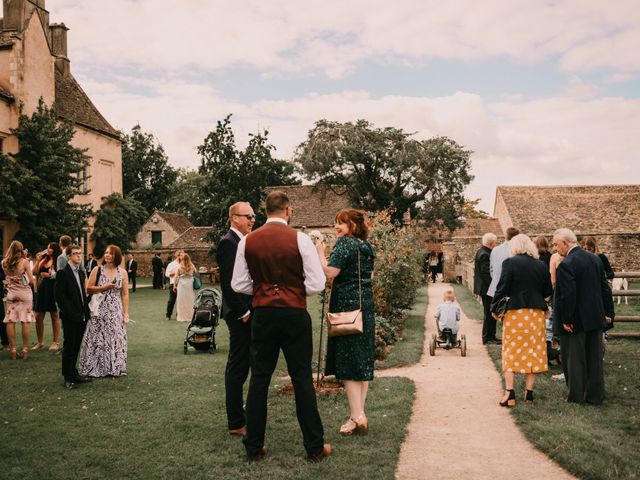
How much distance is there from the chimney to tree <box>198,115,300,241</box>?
30.5 ft

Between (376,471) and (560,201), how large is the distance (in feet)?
137

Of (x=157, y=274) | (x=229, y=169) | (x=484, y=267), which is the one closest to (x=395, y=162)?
(x=229, y=169)

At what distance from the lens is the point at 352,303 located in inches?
221

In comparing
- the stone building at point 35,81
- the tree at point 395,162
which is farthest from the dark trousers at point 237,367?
the tree at point 395,162

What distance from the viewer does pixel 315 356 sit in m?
10.9

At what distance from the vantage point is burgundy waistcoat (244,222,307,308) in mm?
4832

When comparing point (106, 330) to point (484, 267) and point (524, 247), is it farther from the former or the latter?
point (484, 267)

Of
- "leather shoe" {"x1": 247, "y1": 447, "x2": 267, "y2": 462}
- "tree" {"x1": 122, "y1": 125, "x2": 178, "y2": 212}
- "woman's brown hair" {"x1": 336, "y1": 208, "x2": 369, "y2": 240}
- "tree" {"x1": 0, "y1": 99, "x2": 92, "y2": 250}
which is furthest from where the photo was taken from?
"tree" {"x1": 122, "y1": 125, "x2": 178, "y2": 212}

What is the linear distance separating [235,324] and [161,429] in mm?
1531

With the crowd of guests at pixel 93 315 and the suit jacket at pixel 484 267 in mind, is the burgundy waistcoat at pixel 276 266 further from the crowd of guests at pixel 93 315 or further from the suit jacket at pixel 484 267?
the suit jacket at pixel 484 267

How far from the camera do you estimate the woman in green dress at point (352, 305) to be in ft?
18.4

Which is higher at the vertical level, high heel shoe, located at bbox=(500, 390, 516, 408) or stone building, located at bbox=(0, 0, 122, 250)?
stone building, located at bbox=(0, 0, 122, 250)

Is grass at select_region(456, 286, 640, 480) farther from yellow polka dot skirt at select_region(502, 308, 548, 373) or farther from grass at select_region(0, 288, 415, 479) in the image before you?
grass at select_region(0, 288, 415, 479)

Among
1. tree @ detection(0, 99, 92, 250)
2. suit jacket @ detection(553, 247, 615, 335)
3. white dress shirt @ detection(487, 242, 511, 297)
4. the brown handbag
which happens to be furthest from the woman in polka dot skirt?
tree @ detection(0, 99, 92, 250)
